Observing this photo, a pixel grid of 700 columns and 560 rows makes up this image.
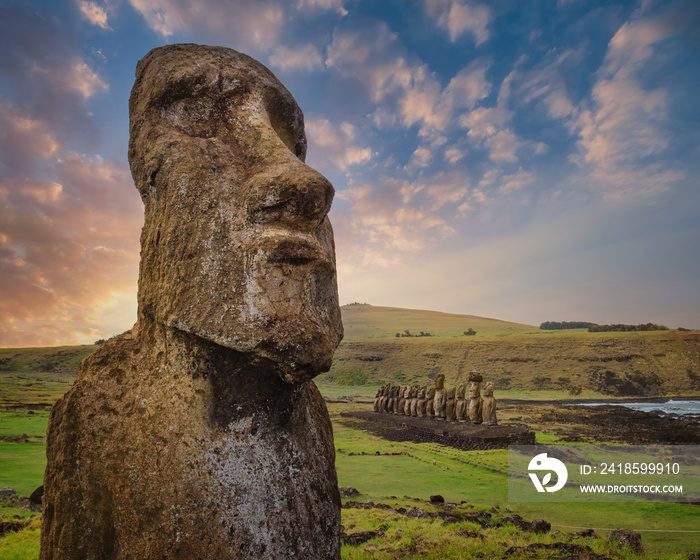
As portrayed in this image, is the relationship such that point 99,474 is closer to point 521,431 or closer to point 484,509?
point 484,509

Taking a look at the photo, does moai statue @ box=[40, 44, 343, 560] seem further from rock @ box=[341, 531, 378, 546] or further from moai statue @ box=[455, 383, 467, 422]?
moai statue @ box=[455, 383, 467, 422]

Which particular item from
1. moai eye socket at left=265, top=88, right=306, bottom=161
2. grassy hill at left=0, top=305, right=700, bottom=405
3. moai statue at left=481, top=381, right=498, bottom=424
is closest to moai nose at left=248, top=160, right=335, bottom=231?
moai eye socket at left=265, top=88, right=306, bottom=161

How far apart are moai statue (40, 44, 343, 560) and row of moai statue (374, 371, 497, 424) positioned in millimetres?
15027

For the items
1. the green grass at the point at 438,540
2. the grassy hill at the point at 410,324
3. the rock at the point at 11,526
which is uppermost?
the grassy hill at the point at 410,324

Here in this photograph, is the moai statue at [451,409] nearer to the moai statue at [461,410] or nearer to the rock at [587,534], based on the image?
the moai statue at [461,410]

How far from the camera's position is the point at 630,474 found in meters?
8.90

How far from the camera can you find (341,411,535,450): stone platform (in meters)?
14.3

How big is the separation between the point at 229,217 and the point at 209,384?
36.9 inches

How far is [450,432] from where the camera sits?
16391 mm

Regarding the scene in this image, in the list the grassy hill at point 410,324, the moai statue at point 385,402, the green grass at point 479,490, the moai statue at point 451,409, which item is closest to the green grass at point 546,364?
the moai statue at point 385,402

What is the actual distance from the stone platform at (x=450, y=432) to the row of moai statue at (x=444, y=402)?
44 centimetres

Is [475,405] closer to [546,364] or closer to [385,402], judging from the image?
[385,402]

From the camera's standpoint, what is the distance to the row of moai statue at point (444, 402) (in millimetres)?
17109

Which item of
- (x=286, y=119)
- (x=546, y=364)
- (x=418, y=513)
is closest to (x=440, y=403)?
(x=418, y=513)
